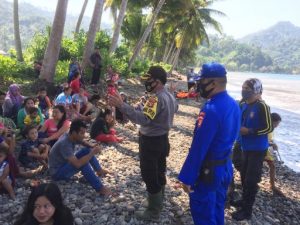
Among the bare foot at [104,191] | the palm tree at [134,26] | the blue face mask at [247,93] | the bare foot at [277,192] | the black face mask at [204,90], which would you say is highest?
the palm tree at [134,26]

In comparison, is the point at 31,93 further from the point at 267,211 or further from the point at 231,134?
the point at 231,134

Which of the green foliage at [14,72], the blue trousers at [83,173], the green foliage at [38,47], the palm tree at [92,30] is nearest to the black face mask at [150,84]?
the blue trousers at [83,173]

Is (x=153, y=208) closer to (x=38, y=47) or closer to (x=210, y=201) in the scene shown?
(x=210, y=201)

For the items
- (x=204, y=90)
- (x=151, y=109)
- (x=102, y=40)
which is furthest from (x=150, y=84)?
(x=102, y=40)

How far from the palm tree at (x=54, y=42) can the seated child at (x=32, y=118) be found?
19.2 feet

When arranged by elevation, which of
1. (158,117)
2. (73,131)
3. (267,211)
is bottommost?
(267,211)

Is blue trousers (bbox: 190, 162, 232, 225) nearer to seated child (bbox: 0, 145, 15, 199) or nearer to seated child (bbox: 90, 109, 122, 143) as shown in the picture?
seated child (bbox: 0, 145, 15, 199)

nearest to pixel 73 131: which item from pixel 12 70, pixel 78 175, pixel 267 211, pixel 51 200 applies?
pixel 78 175

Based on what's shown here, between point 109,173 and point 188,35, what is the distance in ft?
105

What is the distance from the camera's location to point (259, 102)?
5.37 m

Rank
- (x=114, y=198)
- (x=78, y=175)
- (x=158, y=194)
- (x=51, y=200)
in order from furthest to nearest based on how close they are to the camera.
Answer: (x=78, y=175) → (x=114, y=198) → (x=158, y=194) → (x=51, y=200)

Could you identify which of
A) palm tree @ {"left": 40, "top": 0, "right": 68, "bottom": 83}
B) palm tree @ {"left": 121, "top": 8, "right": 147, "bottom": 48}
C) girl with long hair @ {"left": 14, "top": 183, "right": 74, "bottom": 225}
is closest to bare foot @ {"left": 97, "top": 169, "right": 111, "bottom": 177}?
girl with long hair @ {"left": 14, "top": 183, "right": 74, "bottom": 225}

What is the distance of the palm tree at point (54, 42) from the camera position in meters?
13.1

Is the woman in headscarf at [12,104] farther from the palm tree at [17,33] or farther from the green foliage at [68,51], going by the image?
the palm tree at [17,33]
